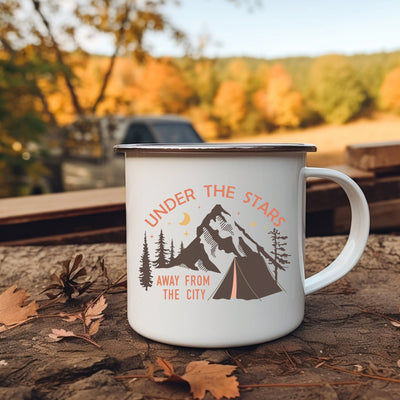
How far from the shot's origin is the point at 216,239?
0.94m

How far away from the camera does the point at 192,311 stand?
0.97 m

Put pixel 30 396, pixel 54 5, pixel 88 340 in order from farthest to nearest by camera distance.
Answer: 1. pixel 54 5
2. pixel 88 340
3. pixel 30 396

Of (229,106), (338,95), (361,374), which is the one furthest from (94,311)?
(338,95)

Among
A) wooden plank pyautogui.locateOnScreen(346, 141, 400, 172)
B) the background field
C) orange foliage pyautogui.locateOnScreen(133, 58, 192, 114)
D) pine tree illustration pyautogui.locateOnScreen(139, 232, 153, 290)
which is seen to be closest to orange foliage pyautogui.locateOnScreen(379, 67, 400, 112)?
the background field

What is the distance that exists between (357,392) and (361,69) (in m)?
34.1

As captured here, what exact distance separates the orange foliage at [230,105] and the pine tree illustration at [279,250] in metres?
31.0

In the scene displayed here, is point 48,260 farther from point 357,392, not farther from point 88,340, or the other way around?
point 357,392

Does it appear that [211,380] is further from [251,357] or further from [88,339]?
[88,339]

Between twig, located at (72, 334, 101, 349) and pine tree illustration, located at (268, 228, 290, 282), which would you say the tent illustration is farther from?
twig, located at (72, 334, 101, 349)

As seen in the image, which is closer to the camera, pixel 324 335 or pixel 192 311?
pixel 192 311

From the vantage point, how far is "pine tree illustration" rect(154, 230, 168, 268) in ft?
3.20

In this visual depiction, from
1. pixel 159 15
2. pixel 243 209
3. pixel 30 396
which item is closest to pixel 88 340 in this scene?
pixel 30 396

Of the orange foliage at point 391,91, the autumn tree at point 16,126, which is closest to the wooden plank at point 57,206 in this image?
the autumn tree at point 16,126

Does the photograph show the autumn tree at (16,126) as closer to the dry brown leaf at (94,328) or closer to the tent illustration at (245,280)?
the dry brown leaf at (94,328)
